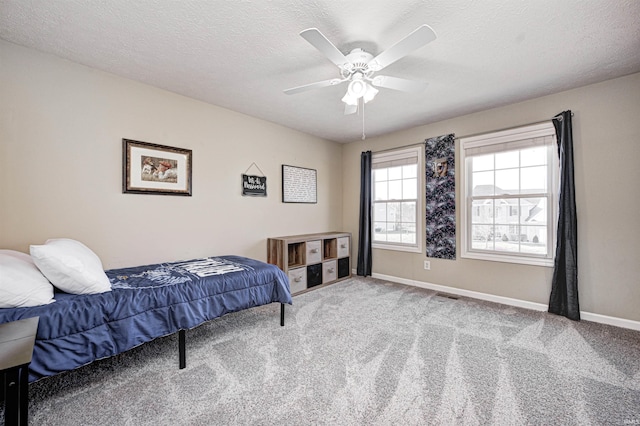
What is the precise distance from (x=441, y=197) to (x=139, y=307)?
3.73 metres

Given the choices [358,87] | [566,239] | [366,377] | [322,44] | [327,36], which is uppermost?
[327,36]

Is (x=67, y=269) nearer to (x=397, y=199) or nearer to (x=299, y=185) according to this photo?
(x=299, y=185)

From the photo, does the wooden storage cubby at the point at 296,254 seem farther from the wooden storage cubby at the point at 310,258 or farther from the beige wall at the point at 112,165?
the beige wall at the point at 112,165

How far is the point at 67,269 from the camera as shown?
1.71 meters

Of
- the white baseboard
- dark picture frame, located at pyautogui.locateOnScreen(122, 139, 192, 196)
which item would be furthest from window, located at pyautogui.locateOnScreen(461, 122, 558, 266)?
dark picture frame, located at pyautogui.locateOnScreen(122, 139, 192, 196)

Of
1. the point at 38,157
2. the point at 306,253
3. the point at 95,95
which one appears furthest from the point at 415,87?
the point at 38,157

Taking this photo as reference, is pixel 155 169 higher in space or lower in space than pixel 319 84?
lower

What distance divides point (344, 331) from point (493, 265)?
226 centimetres

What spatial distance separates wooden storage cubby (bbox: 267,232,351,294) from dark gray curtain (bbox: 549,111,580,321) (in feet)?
8.89

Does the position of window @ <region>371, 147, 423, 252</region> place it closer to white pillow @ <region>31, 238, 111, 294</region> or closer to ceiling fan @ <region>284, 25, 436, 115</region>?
ceiling fan @ <region>284, 25, 436, 115</region>

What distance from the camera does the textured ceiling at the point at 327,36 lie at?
1.79 meters

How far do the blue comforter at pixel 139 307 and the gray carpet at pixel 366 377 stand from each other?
312mm

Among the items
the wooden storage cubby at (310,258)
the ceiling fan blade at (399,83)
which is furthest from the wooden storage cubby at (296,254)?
the ceiling fan blade at (399,83)

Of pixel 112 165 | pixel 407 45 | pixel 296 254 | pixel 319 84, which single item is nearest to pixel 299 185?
pixel 296 254
